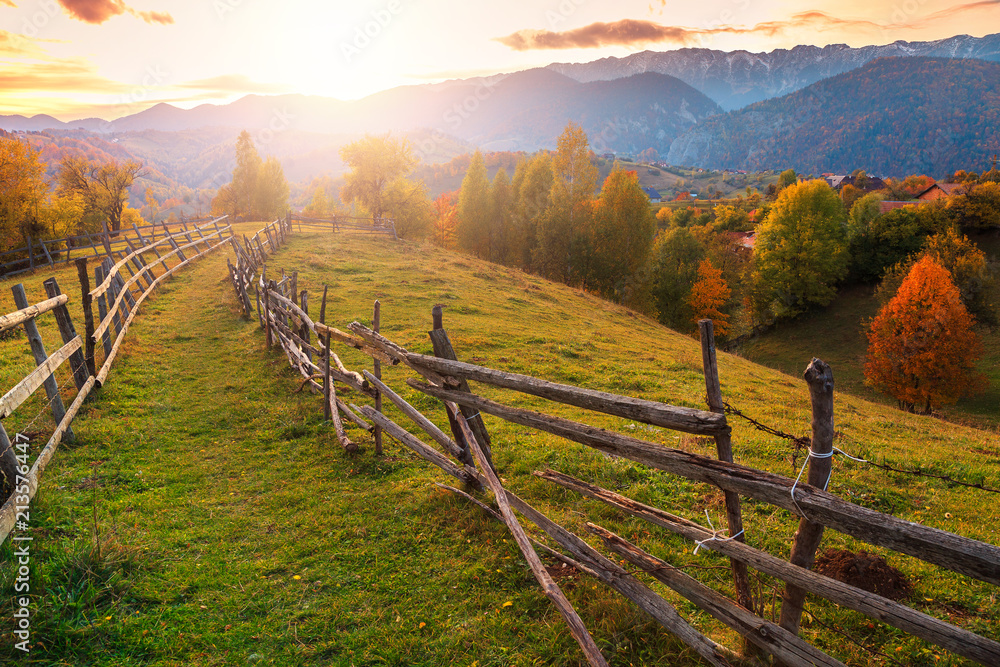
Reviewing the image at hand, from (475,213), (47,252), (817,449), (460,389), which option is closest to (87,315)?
(460,389)

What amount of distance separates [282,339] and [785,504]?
36.5 ft

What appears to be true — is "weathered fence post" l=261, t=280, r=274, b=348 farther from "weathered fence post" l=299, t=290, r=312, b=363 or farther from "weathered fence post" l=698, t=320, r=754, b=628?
"weathered fence post" l=698, t=320, r=754, b=628

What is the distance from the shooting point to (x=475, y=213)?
4838 cm

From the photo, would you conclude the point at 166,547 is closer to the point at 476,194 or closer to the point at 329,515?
the point at 329,515

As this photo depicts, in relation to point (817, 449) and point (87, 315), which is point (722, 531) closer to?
point (817, 449)

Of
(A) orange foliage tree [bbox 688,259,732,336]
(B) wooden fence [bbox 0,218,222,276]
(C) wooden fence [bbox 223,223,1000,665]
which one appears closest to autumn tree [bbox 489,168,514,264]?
(A) orange foliage tree [bbox 688,259,732,336]

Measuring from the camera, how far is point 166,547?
4.82 meters

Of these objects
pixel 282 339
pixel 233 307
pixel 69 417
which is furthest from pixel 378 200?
pixel 69 417

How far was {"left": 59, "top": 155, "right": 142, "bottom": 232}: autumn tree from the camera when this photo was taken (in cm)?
4291

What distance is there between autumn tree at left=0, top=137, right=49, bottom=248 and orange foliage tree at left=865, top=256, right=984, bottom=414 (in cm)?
5440

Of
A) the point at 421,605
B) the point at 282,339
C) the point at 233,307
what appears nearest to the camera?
the point at 421,605

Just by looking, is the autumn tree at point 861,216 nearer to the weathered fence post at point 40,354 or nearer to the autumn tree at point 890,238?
the autumn tree at point 890,238

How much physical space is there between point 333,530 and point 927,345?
109ft

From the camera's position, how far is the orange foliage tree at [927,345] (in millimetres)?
25750
